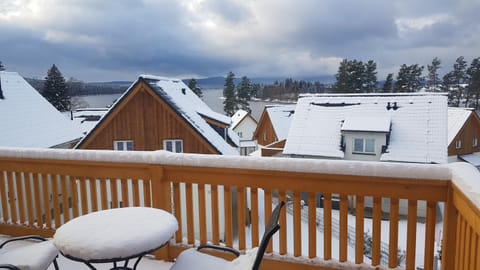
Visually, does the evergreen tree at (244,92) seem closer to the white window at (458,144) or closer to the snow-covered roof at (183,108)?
the white window at (458,144)

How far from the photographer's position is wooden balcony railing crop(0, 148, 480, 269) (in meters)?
1.91

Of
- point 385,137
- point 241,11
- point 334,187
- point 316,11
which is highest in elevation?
point 241,11

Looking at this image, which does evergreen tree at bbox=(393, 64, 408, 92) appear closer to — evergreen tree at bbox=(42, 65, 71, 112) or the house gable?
the house gable

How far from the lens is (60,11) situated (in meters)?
8.14

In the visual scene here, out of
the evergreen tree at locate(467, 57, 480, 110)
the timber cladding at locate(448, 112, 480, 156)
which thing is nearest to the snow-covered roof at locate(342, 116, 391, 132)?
the timber cladding at locate(448, 112, 480, 156)

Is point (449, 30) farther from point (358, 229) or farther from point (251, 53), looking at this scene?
point (358, 229)

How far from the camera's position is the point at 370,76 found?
22.6 m

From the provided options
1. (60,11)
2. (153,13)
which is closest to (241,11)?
(153,13)

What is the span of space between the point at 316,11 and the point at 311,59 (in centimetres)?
905

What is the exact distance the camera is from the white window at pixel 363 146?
42.5ft

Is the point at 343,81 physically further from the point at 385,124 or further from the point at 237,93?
→ the point at 237,93

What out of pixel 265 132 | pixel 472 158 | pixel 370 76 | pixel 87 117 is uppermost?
pixel 370 76

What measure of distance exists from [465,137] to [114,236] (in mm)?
17937

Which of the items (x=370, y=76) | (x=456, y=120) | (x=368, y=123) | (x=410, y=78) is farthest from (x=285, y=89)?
(x=368, y=123)
